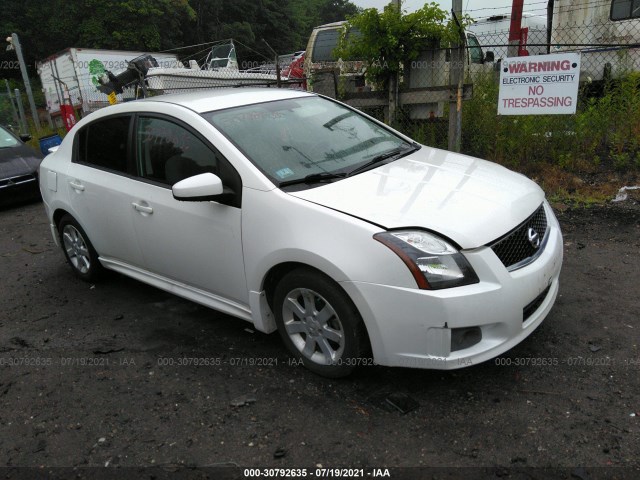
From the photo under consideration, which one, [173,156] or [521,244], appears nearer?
[521,244]

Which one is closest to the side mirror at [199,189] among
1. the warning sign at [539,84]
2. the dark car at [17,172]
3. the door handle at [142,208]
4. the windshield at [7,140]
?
the door handle at [142,208]

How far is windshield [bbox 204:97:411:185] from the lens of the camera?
3.27 metres

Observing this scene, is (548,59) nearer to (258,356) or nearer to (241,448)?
(258,356)

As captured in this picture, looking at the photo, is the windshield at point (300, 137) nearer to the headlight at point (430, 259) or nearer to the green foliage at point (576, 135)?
the headlight at point (430, 259)

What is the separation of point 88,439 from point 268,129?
2135 millimetres

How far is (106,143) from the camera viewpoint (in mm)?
4156

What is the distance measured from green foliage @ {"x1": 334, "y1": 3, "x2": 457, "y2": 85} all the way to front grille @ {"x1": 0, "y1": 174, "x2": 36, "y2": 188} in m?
5.51

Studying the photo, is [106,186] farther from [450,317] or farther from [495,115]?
[495,115]

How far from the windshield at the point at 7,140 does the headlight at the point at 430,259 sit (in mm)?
8588

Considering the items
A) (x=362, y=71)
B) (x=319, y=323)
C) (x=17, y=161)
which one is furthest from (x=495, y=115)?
(x=17, y=161)

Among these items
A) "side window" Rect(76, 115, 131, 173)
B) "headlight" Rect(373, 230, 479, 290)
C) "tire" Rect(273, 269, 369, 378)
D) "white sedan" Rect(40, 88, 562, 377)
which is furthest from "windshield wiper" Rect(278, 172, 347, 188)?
"side window" Rect(76, 115, 131, 173)

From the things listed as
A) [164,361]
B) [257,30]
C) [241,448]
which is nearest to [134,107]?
[164,361]

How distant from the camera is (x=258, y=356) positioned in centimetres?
340

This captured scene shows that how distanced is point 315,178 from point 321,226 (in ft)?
1.65
